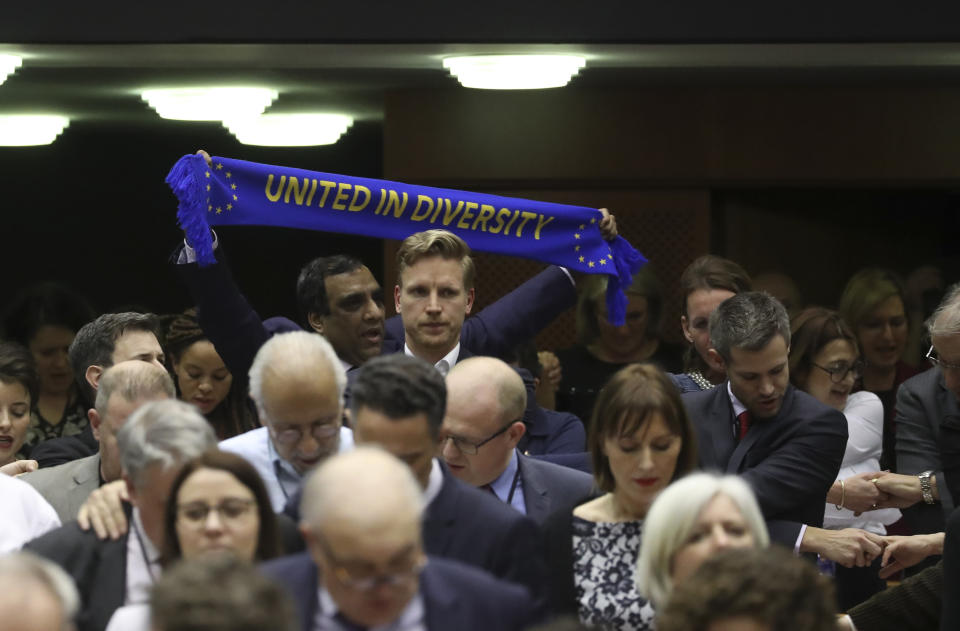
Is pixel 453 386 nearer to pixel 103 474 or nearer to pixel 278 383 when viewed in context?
pixel 278 383

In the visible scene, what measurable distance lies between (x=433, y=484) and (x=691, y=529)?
629 mm

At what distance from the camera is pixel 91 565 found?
375 cm

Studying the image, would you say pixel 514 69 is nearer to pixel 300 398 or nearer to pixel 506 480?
pixel 506 480

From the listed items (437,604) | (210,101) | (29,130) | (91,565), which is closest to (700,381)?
(91,565)

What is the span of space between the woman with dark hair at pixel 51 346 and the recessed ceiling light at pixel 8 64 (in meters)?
1.18

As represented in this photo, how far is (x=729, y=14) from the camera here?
6.44 m

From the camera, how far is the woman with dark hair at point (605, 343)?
276 inches

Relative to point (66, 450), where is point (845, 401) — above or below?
above

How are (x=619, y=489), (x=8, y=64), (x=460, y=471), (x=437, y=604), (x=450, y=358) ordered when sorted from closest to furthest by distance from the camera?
1. (x=437, y=604)
2. (x=619, y=489)
3. (x=460, y=471)
4. (x=450, y=358)
5. (x=8, y=64)

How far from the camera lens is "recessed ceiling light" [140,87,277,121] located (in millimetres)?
8023

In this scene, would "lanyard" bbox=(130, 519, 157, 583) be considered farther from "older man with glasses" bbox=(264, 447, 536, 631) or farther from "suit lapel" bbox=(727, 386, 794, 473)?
"suit lapel" bbox=(727, 386, 794, 473)

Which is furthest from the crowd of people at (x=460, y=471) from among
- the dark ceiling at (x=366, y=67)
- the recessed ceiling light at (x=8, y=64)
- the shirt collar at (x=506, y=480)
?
the recessed ceiling light at (x=8, y=64)

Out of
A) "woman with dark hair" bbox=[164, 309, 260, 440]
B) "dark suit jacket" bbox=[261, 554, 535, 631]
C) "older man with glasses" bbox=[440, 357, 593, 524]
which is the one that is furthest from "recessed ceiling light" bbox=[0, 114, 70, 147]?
"dark suit jacket" bbox=[261, 554, 535, 631]

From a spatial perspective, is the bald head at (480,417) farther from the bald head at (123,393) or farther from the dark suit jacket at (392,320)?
the dark suit jacket at (392,320)
